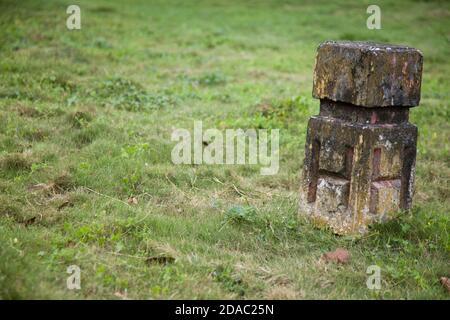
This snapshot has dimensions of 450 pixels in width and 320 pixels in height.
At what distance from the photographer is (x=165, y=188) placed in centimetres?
529

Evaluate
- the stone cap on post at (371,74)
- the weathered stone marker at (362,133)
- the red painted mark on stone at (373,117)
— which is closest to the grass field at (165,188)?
the weathered stone marker at (362,133)

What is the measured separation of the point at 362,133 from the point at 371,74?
45 cm

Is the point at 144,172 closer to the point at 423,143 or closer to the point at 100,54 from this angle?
the point at 423,143

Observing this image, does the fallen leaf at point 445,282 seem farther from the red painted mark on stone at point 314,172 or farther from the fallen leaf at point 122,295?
the fallen leaf at point 122,295

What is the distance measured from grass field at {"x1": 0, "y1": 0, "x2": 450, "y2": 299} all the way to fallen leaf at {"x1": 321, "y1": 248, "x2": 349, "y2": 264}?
Result: 0.23 feet

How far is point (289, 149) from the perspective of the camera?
6.70 m

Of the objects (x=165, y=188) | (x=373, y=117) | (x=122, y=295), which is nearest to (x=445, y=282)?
(x=373, y=117)

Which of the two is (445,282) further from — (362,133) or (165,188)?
(165,188)

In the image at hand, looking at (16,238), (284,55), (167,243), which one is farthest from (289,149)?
(284,55)

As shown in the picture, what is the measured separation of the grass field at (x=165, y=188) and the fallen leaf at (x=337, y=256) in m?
0.07

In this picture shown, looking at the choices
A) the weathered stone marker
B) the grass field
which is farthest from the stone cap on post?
the grass field

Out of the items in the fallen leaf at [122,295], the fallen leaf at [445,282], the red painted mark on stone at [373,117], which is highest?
the red painted mark on stone at [373,117]

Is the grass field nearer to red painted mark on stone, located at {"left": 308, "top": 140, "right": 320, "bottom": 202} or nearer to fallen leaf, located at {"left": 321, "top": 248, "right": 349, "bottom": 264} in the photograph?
fallen leaf, located at {"left": 321, "top": 248, "right": 349, "bottom": 264}

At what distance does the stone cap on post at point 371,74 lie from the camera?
4.34 meters
